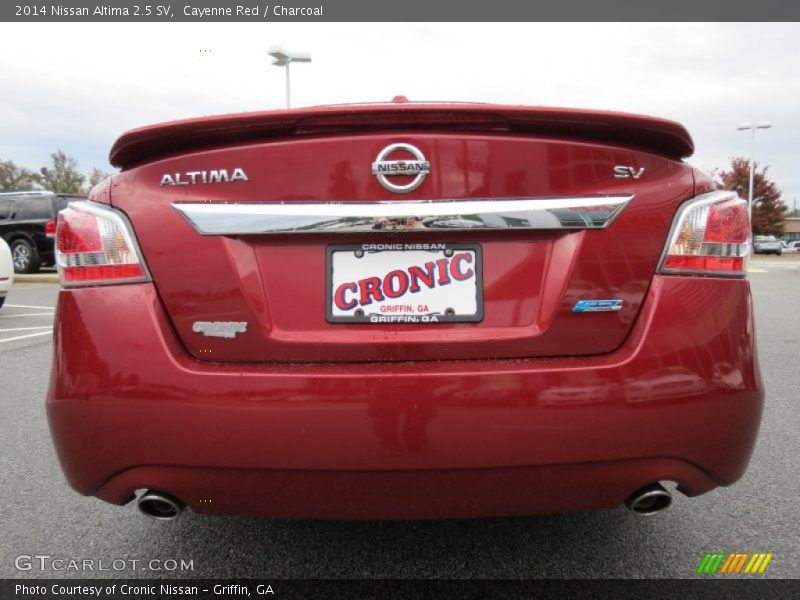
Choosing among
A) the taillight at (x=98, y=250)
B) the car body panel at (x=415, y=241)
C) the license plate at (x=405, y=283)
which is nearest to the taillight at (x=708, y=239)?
the car body panel at (x=415, y=241)

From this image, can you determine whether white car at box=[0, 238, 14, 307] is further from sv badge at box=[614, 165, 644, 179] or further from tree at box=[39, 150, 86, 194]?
tree at box=[39, 150, 86, 194]

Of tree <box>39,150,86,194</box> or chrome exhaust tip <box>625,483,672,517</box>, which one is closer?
chrome exhaust tip <box>625,483,672,517</box>

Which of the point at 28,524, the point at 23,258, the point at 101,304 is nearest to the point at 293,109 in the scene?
the point at 101,304

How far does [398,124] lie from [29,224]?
51.1ft

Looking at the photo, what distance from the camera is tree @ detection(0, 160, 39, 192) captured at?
45.1m

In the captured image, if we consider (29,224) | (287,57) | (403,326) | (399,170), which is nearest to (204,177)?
(399,170)

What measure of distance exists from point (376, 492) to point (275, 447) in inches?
10.4

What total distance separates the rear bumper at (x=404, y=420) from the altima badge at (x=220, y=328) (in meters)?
0.07

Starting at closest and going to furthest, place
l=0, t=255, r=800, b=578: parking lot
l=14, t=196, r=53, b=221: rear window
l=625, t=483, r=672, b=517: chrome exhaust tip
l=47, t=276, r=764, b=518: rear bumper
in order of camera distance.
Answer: l=47, t=276, r=764, b=518: rear bumper → l=625, t=483, r=672, b=517: chrome exhaust tip → l=0, t=255, r=800, b=578: parking lot → l=14, t=196, r=53, b=221: rear window

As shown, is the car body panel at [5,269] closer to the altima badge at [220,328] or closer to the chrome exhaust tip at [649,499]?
the altima badge at [220,328]

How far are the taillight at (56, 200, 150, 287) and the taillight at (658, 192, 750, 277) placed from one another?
4.34ft

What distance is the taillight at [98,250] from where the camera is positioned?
4.97 feet

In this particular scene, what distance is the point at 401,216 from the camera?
4.73 feet

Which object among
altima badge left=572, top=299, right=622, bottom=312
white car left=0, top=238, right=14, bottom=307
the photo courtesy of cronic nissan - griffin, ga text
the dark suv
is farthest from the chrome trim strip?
the dark suv
